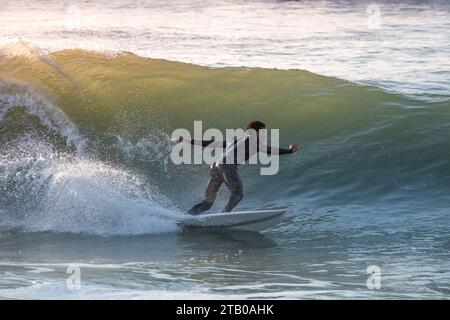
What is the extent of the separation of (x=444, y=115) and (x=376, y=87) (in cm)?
267

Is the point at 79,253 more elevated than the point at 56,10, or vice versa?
the point at 56,10

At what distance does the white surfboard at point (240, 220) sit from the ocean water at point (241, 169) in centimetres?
13

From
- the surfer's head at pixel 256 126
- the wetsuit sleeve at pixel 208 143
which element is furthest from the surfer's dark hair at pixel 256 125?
the wetsuit sleeve at pixel 208 143

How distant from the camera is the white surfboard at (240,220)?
12969 millimetres

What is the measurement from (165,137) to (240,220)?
6395 millimetres

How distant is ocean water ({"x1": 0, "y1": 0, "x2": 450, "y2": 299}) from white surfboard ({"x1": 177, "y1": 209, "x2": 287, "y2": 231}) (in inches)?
5.2

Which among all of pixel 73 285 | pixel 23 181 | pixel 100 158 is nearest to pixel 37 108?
pixel 100 158

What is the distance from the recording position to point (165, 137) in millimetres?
19109

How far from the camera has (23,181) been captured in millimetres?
16141
